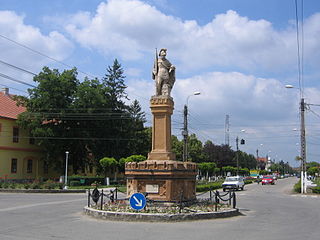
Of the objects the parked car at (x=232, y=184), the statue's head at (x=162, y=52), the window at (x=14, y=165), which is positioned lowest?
the parked car at (x=232, y=184)

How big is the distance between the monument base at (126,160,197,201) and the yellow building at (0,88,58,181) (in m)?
34.0

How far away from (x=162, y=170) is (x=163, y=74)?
464cm

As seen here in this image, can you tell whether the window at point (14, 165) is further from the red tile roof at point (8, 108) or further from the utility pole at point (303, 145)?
the utility pole at point (303, 145)

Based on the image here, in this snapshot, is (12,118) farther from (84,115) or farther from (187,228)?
(187,228)

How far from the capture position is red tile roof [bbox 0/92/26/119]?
47891 millimetres

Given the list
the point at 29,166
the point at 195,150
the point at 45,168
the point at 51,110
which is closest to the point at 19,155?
the point at 29,166

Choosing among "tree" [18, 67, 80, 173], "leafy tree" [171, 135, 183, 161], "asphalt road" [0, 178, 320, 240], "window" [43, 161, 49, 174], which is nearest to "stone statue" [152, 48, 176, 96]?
"asphalt road" [0, 178, 320, 240]

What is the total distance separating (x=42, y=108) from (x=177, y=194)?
35857 millimetres

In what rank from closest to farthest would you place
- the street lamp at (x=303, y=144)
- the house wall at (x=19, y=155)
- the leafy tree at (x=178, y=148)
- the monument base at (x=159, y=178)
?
the monument base at (x=159, y=178), the street lamp at (x=303, y=144), the house wall at (x=19, y=155), the leafy tree at (x=178, y=148)

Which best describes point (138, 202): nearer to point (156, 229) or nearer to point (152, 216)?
point (152, 216)

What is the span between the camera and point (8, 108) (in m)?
49.9

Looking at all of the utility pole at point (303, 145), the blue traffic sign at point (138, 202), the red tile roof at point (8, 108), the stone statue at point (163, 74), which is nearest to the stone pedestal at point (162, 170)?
the stone statue at point (163, 74)

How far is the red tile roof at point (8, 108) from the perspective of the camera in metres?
47.9

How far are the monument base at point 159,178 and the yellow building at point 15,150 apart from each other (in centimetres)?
3395
